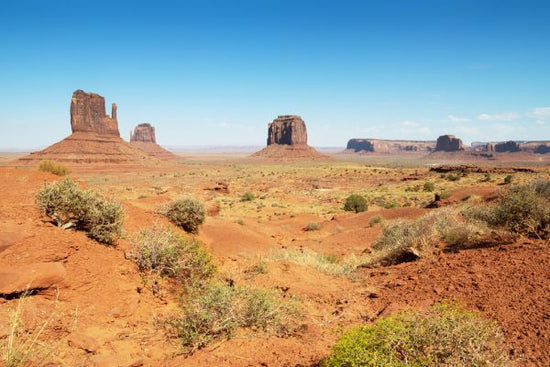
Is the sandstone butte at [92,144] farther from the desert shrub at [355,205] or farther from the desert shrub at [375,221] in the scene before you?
the desert shrub at [375,221]

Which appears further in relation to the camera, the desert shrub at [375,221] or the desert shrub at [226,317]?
the desert shrub at [375,221]

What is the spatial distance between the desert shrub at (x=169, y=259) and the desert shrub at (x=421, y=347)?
4133 mm

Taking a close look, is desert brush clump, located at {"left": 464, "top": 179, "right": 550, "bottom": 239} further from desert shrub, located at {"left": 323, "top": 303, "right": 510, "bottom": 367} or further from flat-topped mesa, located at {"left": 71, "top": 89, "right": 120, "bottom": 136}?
flat-topped mesa, located at {"left": 71, "top": 89, "right": 120, "bottom": 136}

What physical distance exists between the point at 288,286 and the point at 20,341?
4816 millimetres

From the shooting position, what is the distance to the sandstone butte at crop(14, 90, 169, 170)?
3182 inches

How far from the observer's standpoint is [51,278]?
513cm

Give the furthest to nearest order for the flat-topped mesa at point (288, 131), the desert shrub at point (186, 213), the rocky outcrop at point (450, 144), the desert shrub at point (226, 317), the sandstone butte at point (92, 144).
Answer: the rocky outcrop at point (450, 144), the flat-topped mesa at point (288, 131), the sandstone butte at point (92, 144), the desert shrub at point (186, 213), the desert shrub at point (226, 317)

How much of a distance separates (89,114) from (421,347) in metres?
108

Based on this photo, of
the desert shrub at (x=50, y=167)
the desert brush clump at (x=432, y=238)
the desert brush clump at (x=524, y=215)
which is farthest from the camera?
the desert shrub at (x=50, y=167)

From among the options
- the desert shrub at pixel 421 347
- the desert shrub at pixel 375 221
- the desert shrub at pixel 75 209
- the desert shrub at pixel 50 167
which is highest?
the desert shrub at pixel 50 167

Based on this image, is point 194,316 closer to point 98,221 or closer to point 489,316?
point 98,221

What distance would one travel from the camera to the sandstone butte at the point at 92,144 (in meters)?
80.8

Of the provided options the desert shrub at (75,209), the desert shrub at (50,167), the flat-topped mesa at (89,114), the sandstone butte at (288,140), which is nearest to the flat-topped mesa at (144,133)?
the sandstone butte at (288,140)

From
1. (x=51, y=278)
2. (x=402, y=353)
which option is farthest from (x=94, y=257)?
(x=402, y=353)
